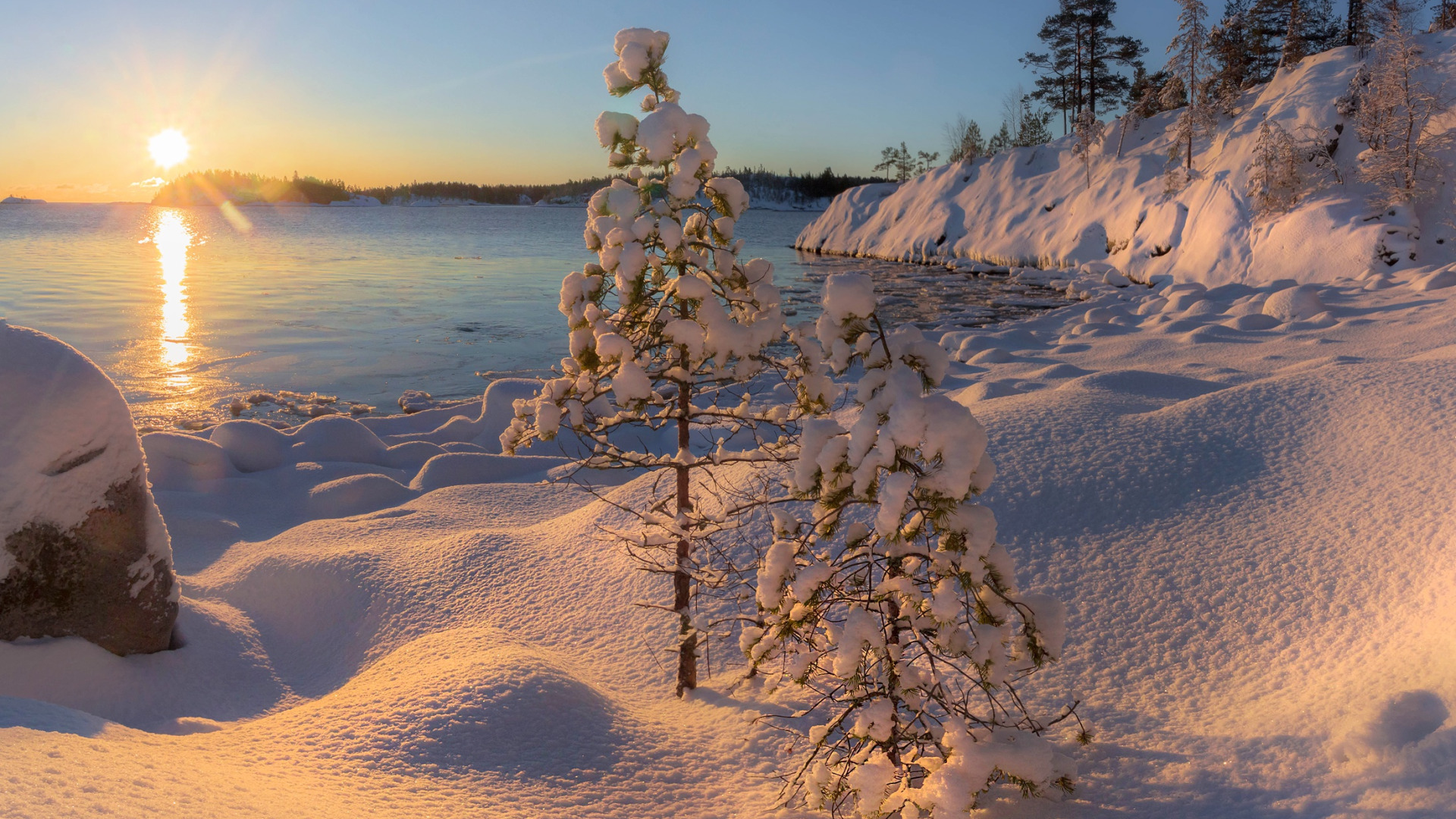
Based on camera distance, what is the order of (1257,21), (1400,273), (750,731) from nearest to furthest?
(750,731) < (1400,273) < (1257,21)

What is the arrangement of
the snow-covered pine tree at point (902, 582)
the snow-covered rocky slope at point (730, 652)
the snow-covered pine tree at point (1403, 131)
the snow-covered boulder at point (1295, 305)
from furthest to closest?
the snow-covered pine tree at point (1403, 131), the snow-covered boulder at point (1295, 305), the snow-covered rocky slope at point (730, 652), the snow-covered pine tree at point (902, 582)

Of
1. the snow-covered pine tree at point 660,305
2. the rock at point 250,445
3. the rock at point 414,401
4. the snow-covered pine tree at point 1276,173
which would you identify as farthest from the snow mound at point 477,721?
the snow-covered pine tree at point 1276,173

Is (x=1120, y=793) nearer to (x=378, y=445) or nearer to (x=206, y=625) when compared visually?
(x=206, y=625)

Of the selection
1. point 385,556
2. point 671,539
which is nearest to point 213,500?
point 385,556

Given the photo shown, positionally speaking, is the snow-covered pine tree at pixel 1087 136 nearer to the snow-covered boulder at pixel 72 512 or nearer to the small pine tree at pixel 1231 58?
the small pine tree at pixel 1231 58

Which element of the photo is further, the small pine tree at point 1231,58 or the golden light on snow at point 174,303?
→ the small pine tree at point 1231,58

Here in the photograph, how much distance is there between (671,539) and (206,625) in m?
3.49

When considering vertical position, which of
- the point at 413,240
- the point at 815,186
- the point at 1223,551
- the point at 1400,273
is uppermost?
the point at 815,186

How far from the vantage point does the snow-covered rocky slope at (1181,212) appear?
2016cm

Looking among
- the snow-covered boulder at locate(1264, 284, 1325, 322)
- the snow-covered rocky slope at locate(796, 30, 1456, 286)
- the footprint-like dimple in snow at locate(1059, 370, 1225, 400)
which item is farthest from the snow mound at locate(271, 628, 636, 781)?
the snow-covered rocky slope at locate(796, 30, 1456, 286)

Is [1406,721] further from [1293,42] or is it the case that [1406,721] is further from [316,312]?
[1293,42]

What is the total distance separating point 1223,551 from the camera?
4.65 metres

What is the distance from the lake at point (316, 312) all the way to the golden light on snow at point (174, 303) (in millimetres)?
85

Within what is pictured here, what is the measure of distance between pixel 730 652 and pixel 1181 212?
1159 inches
